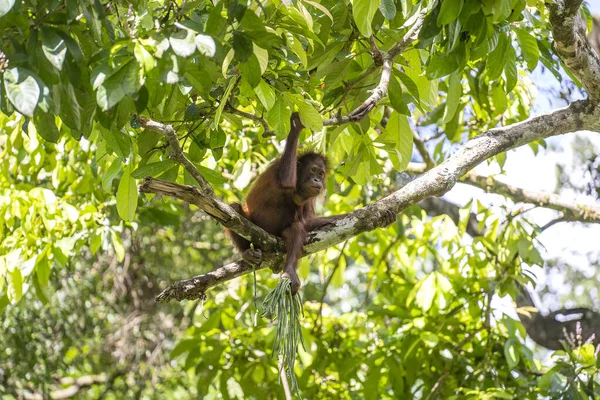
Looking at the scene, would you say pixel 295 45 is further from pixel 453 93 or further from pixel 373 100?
pixel 453 93

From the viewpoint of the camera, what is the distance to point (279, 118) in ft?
10.5

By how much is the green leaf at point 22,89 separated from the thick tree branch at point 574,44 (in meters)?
2.35

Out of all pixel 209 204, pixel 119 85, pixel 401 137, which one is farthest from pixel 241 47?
pixel 401 137

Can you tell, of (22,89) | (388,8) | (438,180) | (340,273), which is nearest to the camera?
(22,89)

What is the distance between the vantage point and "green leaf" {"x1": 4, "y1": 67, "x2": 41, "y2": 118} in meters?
2.07

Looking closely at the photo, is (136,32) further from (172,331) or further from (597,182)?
(172,331)

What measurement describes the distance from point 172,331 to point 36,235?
14.2 ft

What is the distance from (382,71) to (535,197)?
329 cm

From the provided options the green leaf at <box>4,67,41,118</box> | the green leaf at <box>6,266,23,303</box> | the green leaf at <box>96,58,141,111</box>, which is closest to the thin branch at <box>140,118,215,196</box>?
the green leaf at <box>96,58,141,111</box>

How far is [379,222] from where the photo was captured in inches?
146

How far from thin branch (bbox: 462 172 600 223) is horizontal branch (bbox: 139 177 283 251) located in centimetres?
309

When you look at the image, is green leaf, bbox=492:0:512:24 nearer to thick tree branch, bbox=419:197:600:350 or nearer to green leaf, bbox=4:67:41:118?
green leaf, bbox=4:67:41:118

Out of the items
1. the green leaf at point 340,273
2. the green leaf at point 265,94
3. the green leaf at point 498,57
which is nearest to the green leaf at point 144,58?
the green leaf at point 265,94

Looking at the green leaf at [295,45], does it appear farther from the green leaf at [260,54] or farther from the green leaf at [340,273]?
the green leaf at [340,273]
